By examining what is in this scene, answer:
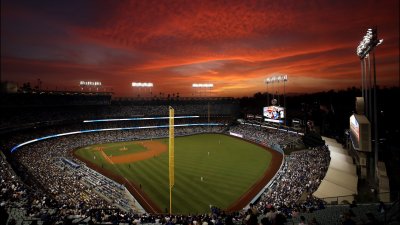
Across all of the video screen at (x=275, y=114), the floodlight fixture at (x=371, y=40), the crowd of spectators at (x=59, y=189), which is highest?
the floodlight fixture at (x=371, y=40)

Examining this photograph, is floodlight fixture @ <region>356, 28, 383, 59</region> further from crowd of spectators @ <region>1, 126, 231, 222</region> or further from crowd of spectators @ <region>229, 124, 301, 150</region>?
crowd of spectators @ <region>229, 124, 301, 150</region>

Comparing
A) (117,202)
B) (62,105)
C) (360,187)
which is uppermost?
(62,105)

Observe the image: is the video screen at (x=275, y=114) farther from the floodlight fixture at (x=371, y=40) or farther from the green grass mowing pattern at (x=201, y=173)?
the floodlight fixture at (x=371, y=40)

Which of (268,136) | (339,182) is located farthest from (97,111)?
(339,182)

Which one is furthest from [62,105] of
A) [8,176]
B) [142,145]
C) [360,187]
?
[360,187]

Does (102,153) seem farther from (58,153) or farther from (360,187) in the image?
(360,187)

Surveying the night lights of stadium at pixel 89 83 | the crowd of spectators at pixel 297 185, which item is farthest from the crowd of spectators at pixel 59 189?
the night lights of stadium at pixel 89 83

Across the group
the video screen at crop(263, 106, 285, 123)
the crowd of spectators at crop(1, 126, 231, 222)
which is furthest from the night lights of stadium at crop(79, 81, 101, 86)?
the video screen at crop(263, 106, 285, 123)

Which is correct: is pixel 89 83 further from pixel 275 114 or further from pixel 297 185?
pixel 297 185
